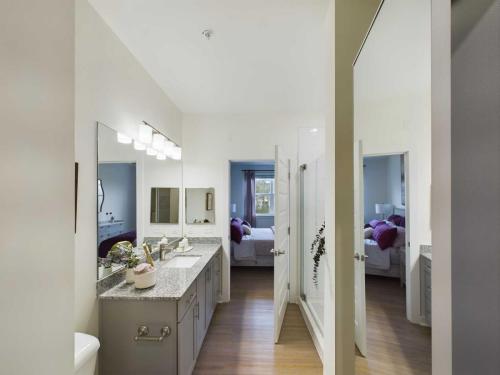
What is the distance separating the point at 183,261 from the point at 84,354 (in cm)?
164

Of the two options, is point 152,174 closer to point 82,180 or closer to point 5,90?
point 82,180

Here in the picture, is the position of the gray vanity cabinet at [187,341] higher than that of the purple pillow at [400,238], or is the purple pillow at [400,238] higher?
the purple pillow at [400,238]

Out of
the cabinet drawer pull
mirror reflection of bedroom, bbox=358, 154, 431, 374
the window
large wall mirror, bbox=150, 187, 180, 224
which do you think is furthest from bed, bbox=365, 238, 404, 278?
the window

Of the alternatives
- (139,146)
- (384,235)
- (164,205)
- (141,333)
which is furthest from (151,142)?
(384,235)

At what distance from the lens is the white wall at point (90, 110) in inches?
57.7

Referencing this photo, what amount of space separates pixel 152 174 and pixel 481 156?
2.89 m

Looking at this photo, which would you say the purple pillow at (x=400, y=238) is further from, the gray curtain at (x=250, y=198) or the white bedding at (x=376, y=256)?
the gray curtain at (x=250, y=198)

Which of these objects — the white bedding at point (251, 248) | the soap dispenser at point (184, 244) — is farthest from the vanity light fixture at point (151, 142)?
the white bedding at point (251, 248)

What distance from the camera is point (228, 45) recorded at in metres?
1.94

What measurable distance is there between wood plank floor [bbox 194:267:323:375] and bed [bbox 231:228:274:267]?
45.3 inches

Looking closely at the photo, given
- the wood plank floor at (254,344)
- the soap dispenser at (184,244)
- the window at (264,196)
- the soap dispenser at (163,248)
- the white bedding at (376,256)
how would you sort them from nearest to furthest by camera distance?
the white bedding at (376,256), the wood plank floor at (254,344), the soap dispenser at (163,248), the soap dispenser at (184,244), the window at (264,196)

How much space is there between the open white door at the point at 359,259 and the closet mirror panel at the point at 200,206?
2516mm

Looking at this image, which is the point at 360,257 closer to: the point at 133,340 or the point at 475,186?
the point at 475,186

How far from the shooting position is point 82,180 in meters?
1.51
